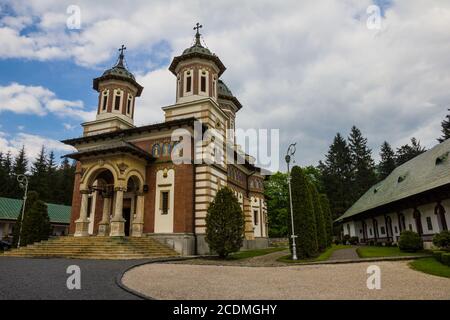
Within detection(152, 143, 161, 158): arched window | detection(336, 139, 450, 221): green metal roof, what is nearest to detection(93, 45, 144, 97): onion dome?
detection(152, 143, 161, 158): arched window

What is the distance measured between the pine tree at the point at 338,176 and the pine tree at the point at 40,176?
185ft

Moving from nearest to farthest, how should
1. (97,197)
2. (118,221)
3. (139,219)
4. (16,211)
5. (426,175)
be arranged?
(118,221) < (139,219) < (426,175) < (97,197) < (16,211)

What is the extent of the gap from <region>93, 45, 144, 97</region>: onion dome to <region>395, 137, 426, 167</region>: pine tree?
2392 inches

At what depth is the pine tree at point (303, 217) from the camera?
1775cm

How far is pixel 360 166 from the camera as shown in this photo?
63062 millimetres

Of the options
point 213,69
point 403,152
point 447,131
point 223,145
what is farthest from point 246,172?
point 403,152

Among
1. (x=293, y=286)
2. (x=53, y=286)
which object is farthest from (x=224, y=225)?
(x=53, y=286)

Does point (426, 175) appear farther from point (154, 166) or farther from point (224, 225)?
point (154, 166)

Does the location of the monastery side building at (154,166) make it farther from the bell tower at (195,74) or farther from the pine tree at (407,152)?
the pine tree at (407,152)

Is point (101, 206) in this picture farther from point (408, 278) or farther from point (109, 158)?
point (408, 278)

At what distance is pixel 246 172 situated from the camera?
3766 centimetres

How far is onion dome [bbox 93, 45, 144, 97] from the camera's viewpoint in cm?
2928

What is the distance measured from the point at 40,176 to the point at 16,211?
81.8ft

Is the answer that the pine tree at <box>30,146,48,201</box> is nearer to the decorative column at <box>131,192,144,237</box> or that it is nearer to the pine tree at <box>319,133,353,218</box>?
the decorative column at <box>131,192,144,237</box>
